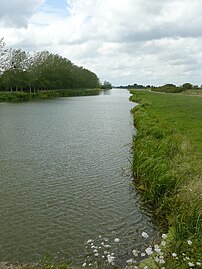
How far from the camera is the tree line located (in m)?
91.9

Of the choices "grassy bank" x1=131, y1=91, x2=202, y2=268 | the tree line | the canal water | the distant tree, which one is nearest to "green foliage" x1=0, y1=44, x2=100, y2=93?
the tree line

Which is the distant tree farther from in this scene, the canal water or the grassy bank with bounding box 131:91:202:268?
the grassy bank with bounding box 131:91:202:268

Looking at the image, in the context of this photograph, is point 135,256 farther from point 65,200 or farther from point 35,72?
point 35,72

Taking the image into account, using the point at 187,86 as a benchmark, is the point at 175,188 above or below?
below

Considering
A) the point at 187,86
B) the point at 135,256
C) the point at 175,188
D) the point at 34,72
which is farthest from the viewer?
the point at 187,86

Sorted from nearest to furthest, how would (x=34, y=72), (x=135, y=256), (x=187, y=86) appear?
1. (x=135, y=256)
2. (x=34, y=72)
3. (x=187, y=86)

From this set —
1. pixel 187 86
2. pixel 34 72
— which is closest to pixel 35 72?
pixel 34 72

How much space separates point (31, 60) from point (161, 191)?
10119 cm

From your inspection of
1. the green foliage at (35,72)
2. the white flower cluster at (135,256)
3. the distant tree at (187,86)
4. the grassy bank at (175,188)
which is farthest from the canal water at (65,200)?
the distant tree at (187,86)

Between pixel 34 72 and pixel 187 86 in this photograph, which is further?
pixel 187 86

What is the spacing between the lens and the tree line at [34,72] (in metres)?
91.9

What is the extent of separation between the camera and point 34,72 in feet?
326

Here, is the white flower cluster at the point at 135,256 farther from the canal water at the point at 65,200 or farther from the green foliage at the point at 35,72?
the green foliage at the point at 35,72

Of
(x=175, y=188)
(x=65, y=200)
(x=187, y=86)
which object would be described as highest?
(x=187, y=86)
